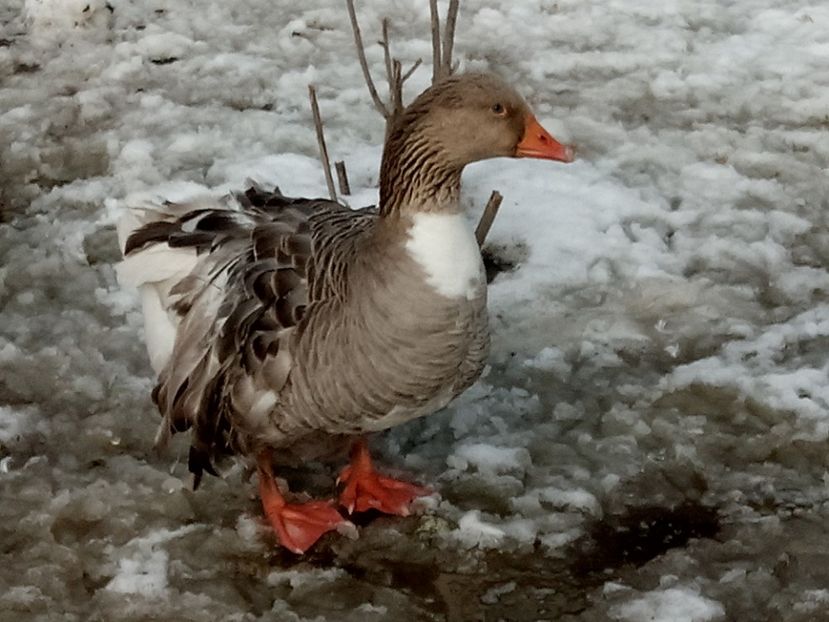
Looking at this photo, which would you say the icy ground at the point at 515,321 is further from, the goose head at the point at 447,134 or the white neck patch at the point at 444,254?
the goose head at the point at 447,134

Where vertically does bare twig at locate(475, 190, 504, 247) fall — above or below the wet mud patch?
above

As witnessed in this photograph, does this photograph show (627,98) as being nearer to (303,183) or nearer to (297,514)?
(303,183)

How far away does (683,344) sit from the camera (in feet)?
14.3

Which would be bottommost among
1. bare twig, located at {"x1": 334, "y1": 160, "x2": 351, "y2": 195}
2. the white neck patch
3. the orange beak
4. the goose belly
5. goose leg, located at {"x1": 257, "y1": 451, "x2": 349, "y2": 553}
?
goose leg, located at {"x1": 257, "y1": 451, "x2": 349, "y2": 553}

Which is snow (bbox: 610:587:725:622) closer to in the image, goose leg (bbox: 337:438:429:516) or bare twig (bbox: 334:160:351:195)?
goose leg (bbox: 337:438:429:516)

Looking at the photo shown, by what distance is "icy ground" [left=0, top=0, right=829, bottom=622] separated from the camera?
345 centimetres

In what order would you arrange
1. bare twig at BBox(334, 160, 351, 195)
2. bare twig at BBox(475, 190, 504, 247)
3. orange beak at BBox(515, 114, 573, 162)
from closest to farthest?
orange beak at BBox(515, 114, 573, 162), bare twig at BBox(475, 190, 504, 247), bare twig at BBox(334, 160, 351, 195)

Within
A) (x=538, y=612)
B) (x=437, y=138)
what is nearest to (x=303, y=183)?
(x=437, y=138)

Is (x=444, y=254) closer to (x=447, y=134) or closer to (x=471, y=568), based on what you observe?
(x=447, y=134)

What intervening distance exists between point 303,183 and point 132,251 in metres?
1.71

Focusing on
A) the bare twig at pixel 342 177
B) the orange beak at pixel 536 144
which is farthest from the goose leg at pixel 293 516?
the bare twig at pixel 342 177

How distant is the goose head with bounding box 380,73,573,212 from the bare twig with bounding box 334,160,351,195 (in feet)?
5.88

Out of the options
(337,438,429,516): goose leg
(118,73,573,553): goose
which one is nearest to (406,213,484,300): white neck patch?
(118,73,573,553): goose

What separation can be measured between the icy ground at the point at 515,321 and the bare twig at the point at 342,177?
0.67 feet
